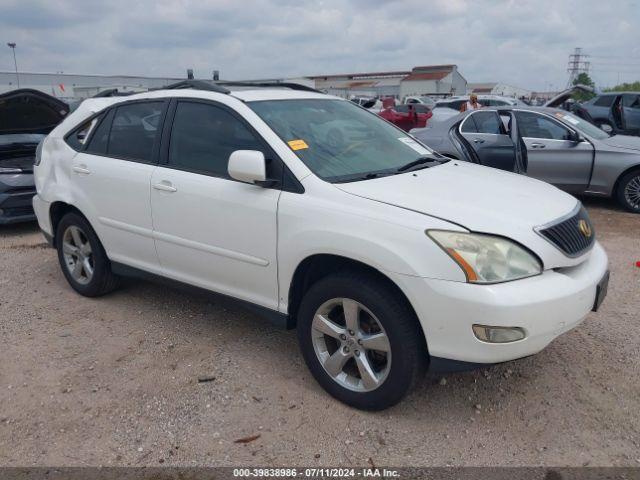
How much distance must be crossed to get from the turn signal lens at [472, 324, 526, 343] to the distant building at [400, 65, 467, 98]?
54.2m

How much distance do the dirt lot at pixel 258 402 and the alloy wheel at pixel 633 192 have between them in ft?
13.0

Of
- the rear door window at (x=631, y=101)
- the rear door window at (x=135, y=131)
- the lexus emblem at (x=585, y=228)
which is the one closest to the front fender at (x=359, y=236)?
the lexus emblem at (x=585, y=228)

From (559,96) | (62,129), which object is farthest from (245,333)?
(559,96)

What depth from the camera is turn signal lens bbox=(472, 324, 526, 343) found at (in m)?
2.53

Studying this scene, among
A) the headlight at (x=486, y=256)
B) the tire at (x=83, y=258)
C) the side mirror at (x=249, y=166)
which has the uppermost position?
the side mirror at (x=249, y=166)

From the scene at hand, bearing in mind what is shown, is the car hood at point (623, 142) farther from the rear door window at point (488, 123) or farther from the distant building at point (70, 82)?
the distant building at point (70, 82)

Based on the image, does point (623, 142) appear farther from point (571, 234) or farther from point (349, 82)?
point (349, 82)

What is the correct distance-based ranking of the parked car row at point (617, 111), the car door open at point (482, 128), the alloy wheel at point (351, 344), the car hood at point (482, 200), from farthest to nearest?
1. the parked car row at point (617, 111)
2. the car door open at point (482, 128)
3. the alloy wheel at point (351, 344)
4. the car hood at point (482, 200)

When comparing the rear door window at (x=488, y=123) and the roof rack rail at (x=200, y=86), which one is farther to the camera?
the rear door window at (x=488, y=123)

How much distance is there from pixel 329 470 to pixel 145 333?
2018 mm

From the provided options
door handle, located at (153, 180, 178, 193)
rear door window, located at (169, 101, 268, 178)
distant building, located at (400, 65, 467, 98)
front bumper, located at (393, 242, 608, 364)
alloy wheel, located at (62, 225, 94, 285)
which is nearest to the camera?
front bumper, located at (393, 242, 608, 364)

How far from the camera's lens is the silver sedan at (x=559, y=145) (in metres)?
7.69

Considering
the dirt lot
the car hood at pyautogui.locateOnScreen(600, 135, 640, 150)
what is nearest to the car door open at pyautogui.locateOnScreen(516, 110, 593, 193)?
the car hood at pyautogui.locateOnScreen(600, 135, 640, 150)

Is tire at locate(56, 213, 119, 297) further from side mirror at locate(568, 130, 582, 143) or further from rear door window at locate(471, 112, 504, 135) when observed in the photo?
side mirror at locate(568, 130, 582, 143)
